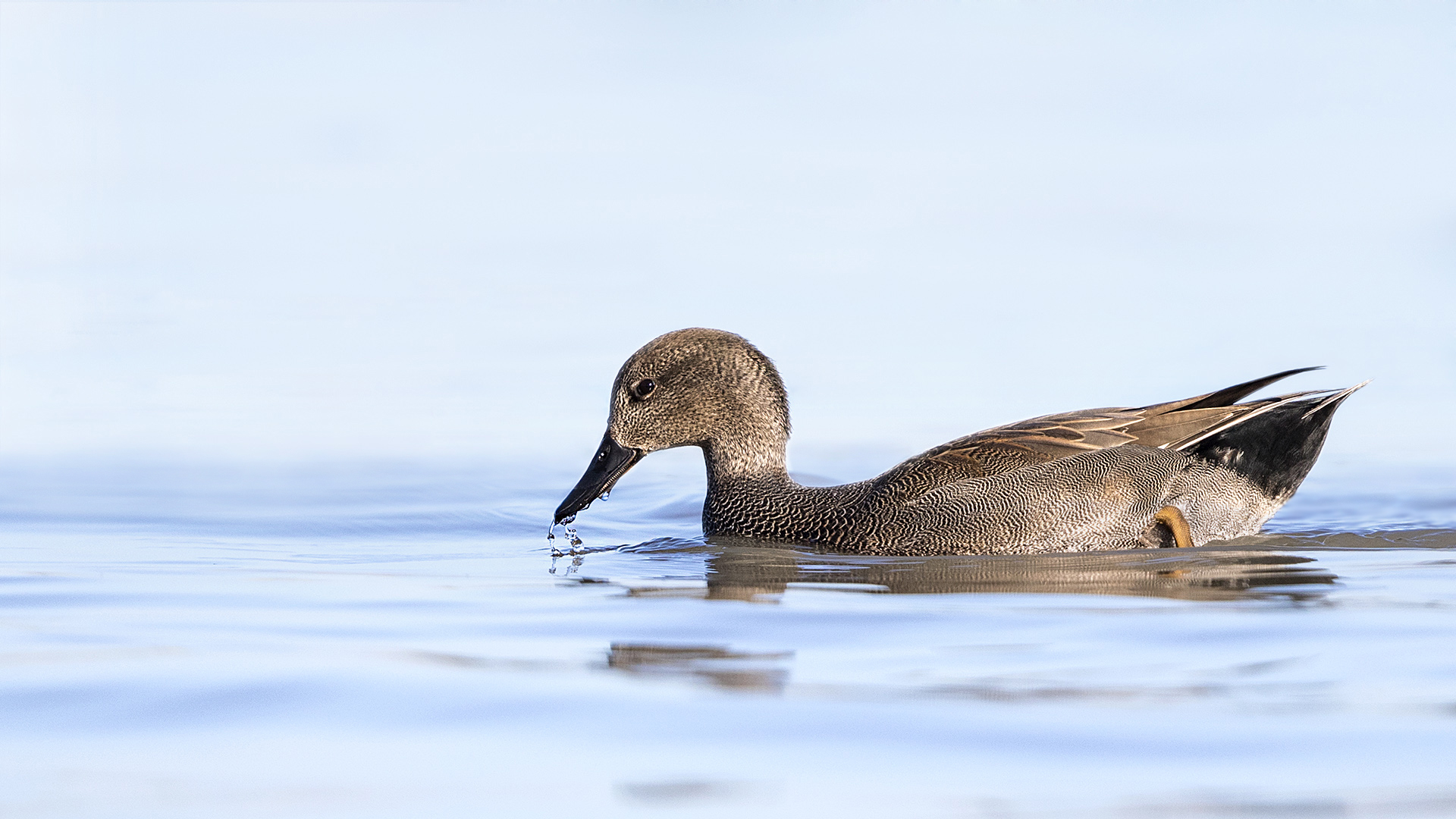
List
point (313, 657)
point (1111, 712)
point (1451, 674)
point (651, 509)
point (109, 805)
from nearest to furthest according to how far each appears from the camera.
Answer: point (109, 805)
point (1111, 712)
point (1451, 674)
point (313, 657)
point (651, 509)

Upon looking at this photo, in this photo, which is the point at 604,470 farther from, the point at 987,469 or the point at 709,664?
the point at 709,664

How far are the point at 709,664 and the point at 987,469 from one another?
2930mm

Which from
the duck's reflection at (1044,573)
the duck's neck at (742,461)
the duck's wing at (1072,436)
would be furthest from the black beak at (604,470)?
the duck's wing at (1072,436)

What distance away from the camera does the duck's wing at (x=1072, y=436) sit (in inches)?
267

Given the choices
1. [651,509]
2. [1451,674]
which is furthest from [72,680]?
[651,509]

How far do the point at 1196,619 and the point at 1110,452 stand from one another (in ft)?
7.45

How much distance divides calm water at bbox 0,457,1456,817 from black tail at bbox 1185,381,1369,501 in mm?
768

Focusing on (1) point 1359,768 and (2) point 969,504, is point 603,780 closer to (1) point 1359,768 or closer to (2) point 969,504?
(1) point 1359,768

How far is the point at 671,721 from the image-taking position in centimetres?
349

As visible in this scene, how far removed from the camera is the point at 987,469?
6.77 metres

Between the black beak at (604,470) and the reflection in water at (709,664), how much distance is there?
2.96 meters

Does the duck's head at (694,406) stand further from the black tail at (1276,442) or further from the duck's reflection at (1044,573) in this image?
the black tail at (1276,442)

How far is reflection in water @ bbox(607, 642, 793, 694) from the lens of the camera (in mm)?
3871

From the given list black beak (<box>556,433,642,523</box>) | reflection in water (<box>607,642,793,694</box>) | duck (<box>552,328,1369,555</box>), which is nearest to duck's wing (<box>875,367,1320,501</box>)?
duck (<box>552,328,1369,555</box>)
